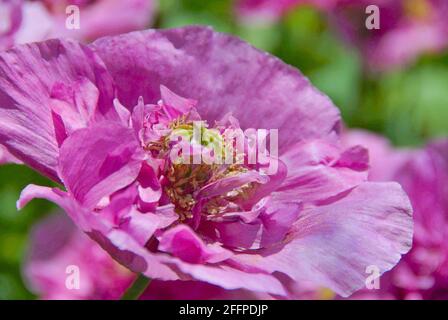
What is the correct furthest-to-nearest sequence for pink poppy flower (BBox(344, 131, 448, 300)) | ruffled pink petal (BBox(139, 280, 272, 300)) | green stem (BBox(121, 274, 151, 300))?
pink poppy flower (BBox(344, 131, 448, 300)) < ruffled pink petal (BBox(139, 280, 272, 300)) < green stem (BBox(121, 274, 151, 300))

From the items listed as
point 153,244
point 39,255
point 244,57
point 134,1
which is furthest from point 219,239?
point 134,1

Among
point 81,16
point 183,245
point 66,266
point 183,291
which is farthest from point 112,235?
point 81,16

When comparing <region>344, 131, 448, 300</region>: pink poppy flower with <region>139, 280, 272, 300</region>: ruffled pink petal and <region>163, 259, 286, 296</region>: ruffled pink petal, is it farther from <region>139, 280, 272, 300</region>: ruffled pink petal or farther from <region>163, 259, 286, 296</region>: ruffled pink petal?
<region>163, 259, 286, 296</region>: ruffled pink petal

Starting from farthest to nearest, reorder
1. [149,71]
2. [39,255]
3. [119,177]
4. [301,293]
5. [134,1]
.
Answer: [134,1], [39,255], [301,293], [149,71], [119,177]

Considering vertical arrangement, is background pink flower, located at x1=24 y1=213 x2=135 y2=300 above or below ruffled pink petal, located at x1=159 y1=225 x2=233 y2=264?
below

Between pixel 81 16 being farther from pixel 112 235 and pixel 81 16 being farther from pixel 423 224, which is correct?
pixel 112 235

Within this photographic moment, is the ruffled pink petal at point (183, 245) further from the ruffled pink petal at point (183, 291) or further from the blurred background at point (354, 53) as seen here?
the blurred background at point (354, 53)

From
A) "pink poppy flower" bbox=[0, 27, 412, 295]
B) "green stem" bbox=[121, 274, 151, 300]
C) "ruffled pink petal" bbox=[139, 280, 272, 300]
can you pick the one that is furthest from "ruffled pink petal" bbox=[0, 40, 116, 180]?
"ruffled pink petal" bbox=[139, 280, 272, 300]

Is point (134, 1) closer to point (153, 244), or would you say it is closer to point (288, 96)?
point (288, 96)
